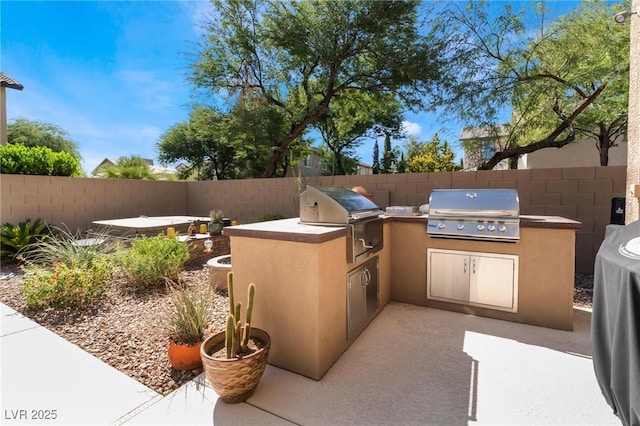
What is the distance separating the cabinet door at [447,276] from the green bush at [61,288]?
416 cm

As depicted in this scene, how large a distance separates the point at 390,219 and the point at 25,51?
10.7 meters

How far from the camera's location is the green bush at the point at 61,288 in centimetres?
339

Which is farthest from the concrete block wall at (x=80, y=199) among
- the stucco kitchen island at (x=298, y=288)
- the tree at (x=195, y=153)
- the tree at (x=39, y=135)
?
the tree at (x=39, y=135)

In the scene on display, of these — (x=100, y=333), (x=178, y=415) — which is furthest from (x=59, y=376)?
(x=178, y=415)

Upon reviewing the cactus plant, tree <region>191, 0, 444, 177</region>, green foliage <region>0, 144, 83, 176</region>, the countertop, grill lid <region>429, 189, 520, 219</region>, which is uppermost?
tree <region>191, 0, 444, 177</region>

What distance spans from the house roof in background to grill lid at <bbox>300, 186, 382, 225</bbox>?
46.4 ft

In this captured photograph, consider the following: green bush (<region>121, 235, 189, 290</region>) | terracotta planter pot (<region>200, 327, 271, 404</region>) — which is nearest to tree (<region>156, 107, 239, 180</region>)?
green bush (<region>121, 235, 189, 290</region>)

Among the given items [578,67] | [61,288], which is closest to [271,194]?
[61,288]

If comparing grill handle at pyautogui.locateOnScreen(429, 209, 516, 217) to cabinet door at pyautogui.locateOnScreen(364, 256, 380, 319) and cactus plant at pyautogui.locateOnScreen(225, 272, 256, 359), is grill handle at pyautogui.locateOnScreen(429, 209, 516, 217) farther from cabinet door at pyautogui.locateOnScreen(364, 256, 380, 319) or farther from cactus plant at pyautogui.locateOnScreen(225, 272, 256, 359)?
cactus plant at pyautogui.locateOnScreen(225, 272, 256, 359)

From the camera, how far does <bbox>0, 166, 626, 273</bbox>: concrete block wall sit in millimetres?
5055

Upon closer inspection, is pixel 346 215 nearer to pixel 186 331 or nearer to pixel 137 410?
pixel 186 331

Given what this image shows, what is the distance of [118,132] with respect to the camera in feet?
72.4

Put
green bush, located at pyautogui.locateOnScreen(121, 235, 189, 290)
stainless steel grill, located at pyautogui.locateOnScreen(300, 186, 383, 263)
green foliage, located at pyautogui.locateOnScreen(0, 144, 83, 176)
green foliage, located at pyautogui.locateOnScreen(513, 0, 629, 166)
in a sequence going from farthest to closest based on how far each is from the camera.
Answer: green foliage, located at pyautogui.locateOnScreen(0, 144, 83, 176) → green foliage, located at pyautogui.locateOnScreen(513, 0, 629, 166) → green bush, located at pyautogui.locateOnScreen(121, 235, 189, 290) → stainless steel grill, located at pyautogui.locateOnScreen(300, 186, 383, 263)

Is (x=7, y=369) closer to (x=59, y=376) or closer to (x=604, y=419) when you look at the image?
(x=59, y=376)
